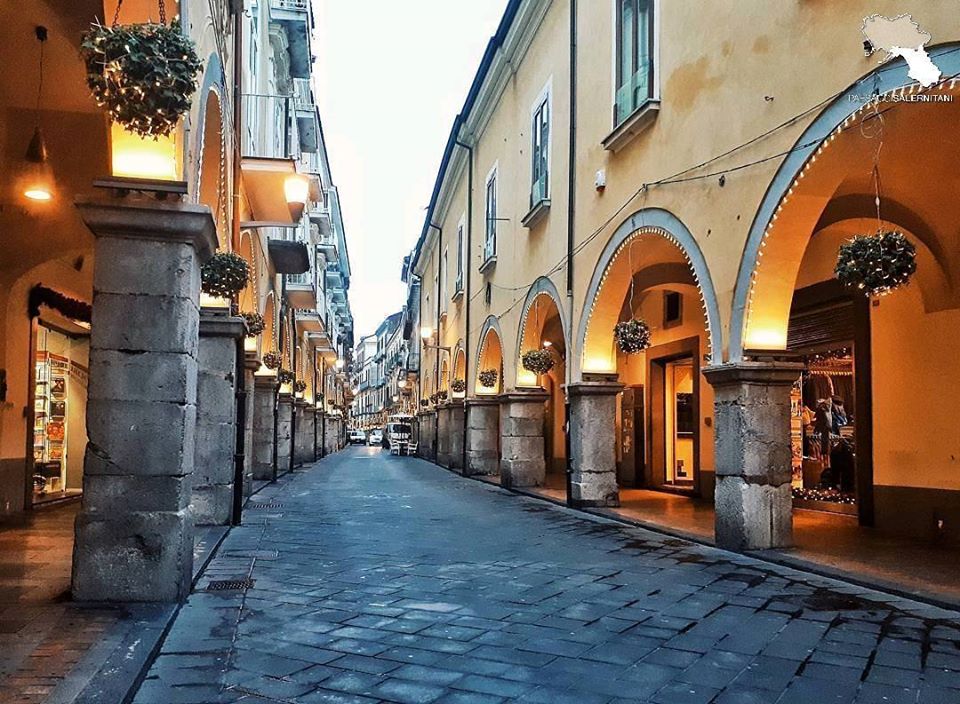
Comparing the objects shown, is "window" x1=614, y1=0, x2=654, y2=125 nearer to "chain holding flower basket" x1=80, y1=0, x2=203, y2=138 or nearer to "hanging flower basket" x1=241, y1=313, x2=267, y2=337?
"hanging flower basket" x1=241, y1=313, x2=267, y2=337

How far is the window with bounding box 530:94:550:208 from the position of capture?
16.2 m

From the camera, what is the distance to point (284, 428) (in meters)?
23.0

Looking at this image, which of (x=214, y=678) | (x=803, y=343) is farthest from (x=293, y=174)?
(x=214, y=678)

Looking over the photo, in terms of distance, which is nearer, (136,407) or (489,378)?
(136,407)

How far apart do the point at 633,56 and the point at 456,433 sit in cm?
1619

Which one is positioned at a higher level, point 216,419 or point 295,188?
point 295,188

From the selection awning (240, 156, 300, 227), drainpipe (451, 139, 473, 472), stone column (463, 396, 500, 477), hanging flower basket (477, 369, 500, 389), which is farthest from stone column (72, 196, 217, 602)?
drainpipe (451, 139, 473, 472)

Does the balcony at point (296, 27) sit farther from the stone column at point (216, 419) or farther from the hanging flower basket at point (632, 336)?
the hanging flower basket at point (632, 336)

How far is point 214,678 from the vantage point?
444cm

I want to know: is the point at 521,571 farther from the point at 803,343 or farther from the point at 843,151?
the point at 803,343

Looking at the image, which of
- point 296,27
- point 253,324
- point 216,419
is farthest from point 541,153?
point 216,419

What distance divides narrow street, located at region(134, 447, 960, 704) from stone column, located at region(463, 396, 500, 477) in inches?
491

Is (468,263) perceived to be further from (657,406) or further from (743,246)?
(743,246)

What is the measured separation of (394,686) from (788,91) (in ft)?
21.3
